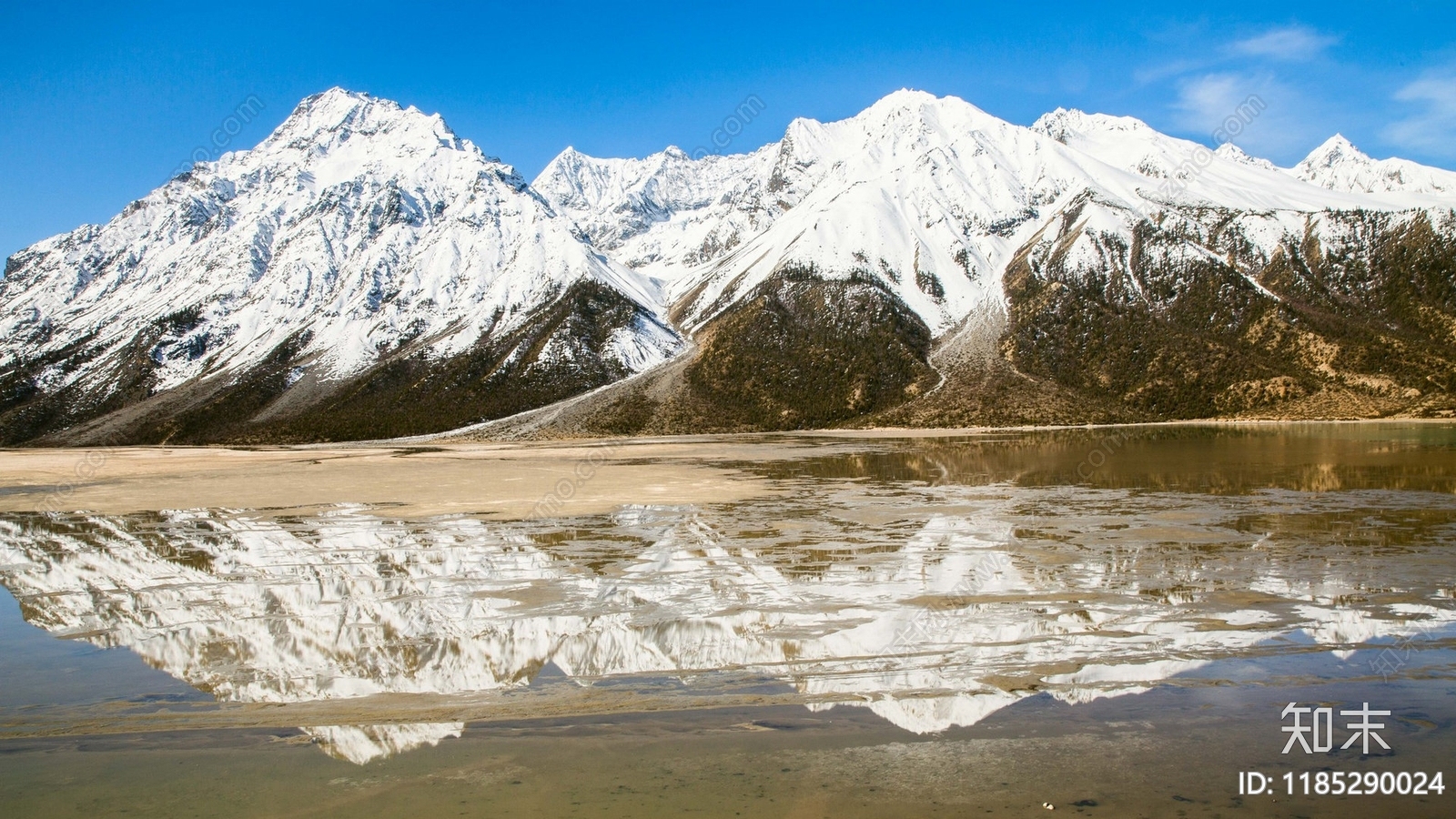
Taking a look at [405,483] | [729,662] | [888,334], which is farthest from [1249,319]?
[729,662]

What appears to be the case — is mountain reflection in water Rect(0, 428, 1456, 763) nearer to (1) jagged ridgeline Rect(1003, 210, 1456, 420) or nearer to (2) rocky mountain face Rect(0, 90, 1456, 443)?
(2) rocky mountain face Rect(0, 90, 1456, 443)

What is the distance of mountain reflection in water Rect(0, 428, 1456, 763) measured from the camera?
12.7 metres

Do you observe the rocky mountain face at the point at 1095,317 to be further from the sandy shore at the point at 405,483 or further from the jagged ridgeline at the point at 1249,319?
the sandy shore at the point at 405,483

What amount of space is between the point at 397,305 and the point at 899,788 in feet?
647

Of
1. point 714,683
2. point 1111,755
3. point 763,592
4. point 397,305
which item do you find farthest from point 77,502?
point 397,305

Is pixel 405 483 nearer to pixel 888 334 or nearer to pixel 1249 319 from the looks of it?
pixel 888 334

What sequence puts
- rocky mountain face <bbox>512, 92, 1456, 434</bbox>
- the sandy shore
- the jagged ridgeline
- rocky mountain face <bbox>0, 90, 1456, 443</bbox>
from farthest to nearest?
rocky mountain face <bbox>0, 90, 1456, 443</bbox> < rocky mountain face <bbox>512, 92, 1456, 434</bbox> < the jagged ridgeline < the sandy shore

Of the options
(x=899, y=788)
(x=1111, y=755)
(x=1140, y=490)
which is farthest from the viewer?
(x=1140, y=490)

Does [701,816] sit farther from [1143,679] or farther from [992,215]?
[992,215]

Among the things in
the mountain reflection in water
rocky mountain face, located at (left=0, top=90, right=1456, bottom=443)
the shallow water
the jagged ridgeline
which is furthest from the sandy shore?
the jagged ridgeline

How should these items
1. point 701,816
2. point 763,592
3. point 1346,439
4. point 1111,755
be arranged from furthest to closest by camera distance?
point 1346,439, point 763,592, point 1111,755, point 701,816

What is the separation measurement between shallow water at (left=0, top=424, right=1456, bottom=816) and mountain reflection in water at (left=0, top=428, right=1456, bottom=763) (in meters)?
0.09

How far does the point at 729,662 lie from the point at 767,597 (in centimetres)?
426

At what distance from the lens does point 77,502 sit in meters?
39.1
